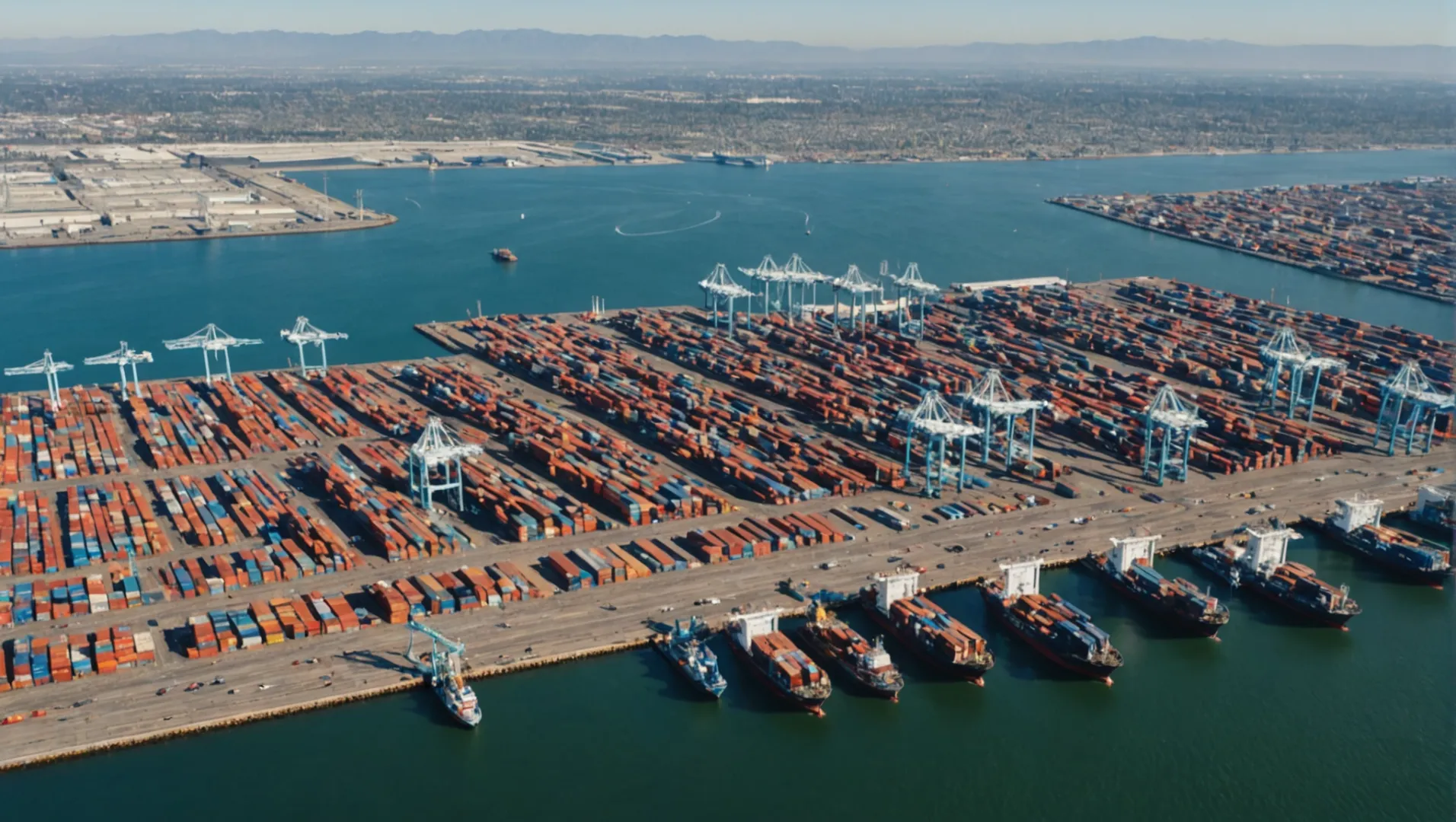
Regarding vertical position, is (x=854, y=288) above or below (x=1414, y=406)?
above

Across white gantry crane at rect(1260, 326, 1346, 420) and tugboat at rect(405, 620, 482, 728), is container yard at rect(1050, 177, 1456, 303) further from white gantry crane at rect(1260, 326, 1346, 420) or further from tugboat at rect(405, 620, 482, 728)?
tugboat at rect(405, 620, 482, 728)

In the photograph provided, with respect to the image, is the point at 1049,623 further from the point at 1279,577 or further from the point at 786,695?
the point at 1279,577

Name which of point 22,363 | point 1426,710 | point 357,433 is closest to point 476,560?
point 357,433

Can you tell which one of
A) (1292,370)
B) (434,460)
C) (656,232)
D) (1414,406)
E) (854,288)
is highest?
(854,288)

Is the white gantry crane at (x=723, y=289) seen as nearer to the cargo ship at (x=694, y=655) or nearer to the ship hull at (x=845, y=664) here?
the cargo ship at (x=694, y=655)

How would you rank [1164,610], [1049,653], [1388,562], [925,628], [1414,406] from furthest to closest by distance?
1. [1414,406]
2. [1388,562]
3. [1164,610]
4. [1049,653]
5. [925,628]

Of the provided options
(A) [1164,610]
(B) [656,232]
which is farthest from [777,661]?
(B) [656,232]

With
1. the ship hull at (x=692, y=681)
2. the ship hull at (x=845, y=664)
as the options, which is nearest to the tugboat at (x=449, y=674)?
the ship hull at (x=692, y=681)
